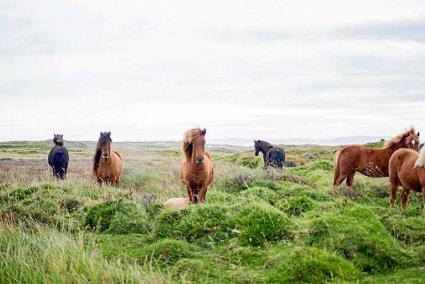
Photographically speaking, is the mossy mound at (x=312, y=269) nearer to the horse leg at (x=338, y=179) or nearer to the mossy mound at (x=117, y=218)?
the mossy mound at (x=117, y=218)

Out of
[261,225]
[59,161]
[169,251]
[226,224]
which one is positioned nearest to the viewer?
[169,251]

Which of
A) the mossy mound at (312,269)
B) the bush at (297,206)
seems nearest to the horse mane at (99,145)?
the bush at (297,206)

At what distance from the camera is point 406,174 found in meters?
11.4

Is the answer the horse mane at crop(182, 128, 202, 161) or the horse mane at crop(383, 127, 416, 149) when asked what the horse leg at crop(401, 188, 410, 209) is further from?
the horse mane at crop(182, 128, 202, 161)

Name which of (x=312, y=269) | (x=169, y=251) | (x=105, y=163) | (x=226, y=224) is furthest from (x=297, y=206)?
(x=105, y=163)

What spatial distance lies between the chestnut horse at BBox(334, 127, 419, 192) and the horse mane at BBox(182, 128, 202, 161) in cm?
546

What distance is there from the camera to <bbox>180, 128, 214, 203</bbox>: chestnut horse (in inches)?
440

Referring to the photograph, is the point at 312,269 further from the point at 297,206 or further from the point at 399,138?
the point at 399,138

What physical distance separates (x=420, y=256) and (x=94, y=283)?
3.99m

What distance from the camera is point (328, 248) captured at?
21.3ft

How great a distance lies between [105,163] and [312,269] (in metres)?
11.5

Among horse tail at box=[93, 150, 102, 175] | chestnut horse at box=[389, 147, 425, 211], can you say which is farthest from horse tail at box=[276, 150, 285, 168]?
chestnut horse at box=[389, 147, 425, 211]

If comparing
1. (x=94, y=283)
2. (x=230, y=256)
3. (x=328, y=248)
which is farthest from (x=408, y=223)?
(x=94, y=283)

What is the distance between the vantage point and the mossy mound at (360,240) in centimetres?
627
